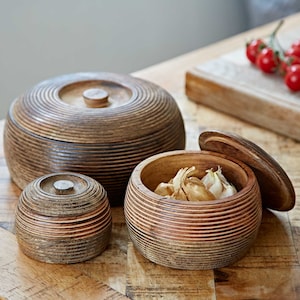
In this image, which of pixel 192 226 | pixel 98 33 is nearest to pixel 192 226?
pixel 192 226

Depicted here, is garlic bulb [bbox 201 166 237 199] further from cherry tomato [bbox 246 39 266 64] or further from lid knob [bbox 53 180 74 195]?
cherry tomato [bbox 246 39 266 64]

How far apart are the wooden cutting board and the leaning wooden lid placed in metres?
0.29

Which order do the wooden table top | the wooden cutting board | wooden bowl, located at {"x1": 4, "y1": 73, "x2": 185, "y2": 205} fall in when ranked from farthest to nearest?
the wooden cutting board < wooden bowl, located at {"x1": 4, "y1": 73, "x2": 185, "y2": 205} < the wooden table top

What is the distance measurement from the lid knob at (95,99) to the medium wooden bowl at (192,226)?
0.59ft

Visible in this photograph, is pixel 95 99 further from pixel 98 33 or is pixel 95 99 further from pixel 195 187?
pixel 98 33

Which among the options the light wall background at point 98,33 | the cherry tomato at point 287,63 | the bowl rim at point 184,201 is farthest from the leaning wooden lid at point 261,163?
the light wall background at point 98,33

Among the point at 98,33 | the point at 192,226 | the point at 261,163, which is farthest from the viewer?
the point at 98,33

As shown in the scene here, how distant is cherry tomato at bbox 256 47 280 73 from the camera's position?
1.45 meters

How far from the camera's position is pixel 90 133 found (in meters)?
1.06

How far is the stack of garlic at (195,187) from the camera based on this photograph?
971mm

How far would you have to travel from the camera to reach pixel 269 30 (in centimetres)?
178

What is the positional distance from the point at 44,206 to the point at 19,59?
1181mm

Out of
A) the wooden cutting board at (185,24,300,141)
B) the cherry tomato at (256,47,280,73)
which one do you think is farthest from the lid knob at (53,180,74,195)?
the cherry tomato at (256,47,280,73)

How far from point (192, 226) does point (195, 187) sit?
81 millimetres
